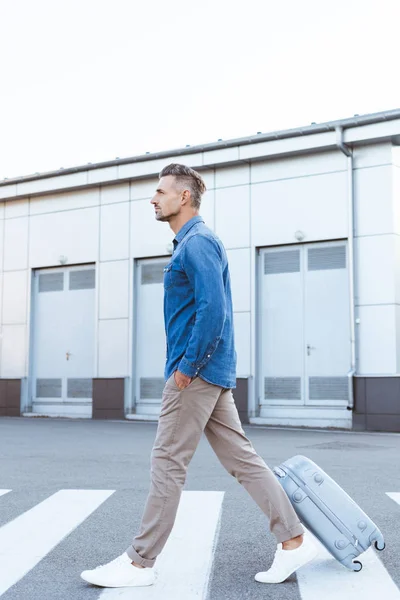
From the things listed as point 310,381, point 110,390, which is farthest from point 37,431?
point 310,381

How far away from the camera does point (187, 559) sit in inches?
176

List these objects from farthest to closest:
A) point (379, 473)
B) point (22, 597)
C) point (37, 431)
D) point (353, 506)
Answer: point (37, 431)
point (379, 473)
point (353, 506)
point (22, 597)

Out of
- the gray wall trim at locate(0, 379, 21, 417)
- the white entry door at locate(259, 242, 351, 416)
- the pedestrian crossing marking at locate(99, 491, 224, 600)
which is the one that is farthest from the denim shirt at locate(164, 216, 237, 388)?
the gray wall trim at locate(0, 379, 21, 417)

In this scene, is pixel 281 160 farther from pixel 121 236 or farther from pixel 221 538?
pixel 221 538

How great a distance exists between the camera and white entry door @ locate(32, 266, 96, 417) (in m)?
20.5

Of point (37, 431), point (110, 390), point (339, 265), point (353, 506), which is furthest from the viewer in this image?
point (110, 390)

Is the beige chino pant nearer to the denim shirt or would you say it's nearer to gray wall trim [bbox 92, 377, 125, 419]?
the denim shirt

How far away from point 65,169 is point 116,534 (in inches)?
648

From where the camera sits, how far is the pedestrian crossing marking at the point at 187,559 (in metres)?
3.79

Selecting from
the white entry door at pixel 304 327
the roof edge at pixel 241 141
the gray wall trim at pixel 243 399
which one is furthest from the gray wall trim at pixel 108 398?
the roof edge at pixel 241 141

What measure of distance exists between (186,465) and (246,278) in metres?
14.3

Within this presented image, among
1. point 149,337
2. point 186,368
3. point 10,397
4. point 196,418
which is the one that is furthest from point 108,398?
point 186,368

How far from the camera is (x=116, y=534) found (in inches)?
205

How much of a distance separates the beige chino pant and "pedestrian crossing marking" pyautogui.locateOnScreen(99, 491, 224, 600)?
6.6 inches
